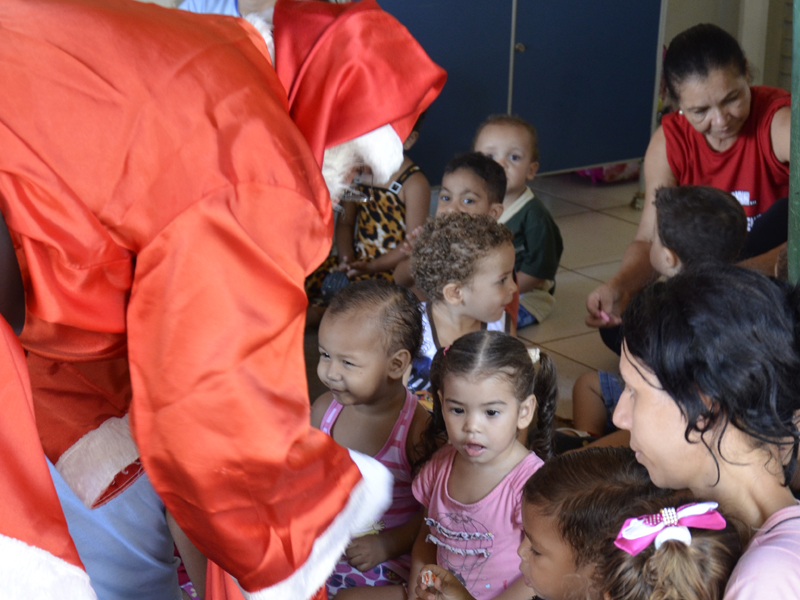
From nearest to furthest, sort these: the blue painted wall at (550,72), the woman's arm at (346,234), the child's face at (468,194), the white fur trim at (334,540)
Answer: the white fur trim at (334,540) < the child's face at (468,194) < the woman's arm at (346,234) < the blue painted wall at (550,72)

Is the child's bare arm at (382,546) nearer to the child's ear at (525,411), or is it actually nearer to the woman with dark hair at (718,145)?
the child's ear at (525,411)

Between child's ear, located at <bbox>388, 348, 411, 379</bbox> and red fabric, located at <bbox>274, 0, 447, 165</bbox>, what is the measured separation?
841mm

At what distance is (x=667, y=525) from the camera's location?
87cm

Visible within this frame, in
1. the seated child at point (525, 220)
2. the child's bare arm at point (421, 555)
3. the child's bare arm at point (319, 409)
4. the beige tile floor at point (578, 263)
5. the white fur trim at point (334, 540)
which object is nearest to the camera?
the white fur trim at point (334, 540)

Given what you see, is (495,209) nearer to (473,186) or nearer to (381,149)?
(473,186)

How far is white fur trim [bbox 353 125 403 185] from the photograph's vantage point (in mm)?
876

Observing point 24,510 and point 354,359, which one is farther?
point 354,359

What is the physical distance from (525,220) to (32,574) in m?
2.33

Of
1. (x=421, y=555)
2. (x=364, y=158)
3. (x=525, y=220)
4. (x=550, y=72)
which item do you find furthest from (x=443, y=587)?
(x=550, y=72)

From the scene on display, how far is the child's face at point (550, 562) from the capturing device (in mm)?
1113

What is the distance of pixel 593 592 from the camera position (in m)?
1.02

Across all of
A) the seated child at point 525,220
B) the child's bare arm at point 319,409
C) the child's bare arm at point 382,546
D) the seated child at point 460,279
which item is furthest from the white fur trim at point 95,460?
the seated child at point 525,220

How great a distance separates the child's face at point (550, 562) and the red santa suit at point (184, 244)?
1.48ft

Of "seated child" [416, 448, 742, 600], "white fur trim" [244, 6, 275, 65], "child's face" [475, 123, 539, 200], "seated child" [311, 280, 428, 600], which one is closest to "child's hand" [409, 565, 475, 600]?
"seated child" [416, 448, 742, 600]
